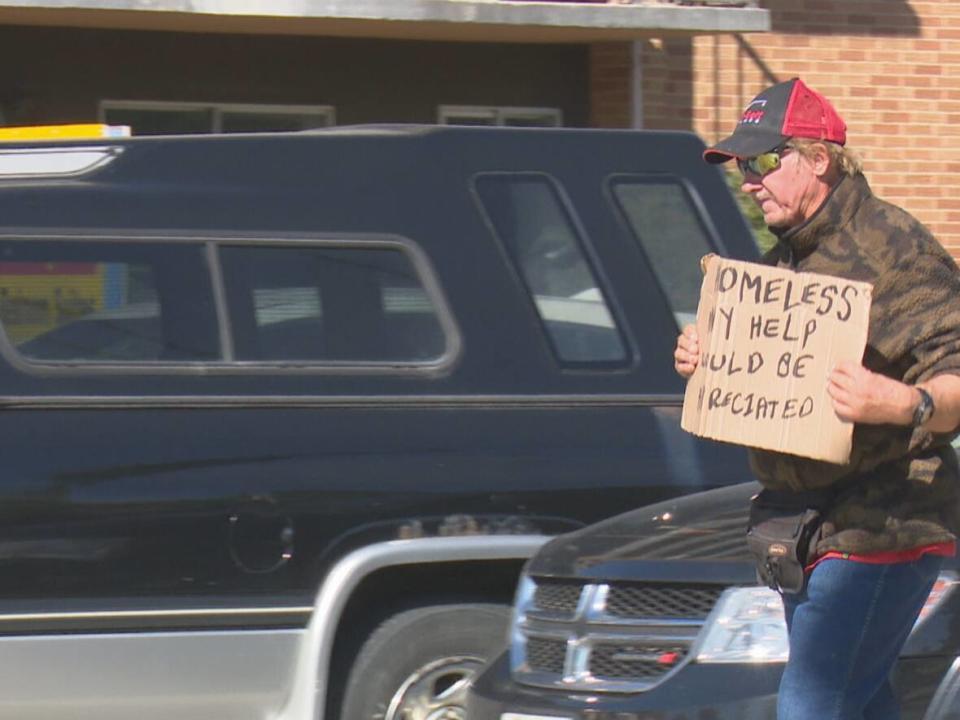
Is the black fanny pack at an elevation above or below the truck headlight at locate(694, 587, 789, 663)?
above

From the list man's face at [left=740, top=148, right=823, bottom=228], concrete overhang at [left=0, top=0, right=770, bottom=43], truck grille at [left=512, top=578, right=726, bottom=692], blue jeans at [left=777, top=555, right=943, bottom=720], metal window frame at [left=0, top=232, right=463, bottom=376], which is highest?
concrete overhang at [left=0, top=0, right=770, bottom=43]

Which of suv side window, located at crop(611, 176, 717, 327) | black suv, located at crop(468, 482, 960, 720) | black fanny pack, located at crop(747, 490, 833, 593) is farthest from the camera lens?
suv side window, located at crop(611, 176, 717, 327)

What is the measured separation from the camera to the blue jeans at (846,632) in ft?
11.8

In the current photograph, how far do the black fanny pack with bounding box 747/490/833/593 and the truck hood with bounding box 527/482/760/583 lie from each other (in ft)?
1.76

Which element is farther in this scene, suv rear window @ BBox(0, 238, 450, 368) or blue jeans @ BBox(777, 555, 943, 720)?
suv rear window @ BBox(0, 238, 450, 368)

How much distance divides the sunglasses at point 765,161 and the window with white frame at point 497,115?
8.69m

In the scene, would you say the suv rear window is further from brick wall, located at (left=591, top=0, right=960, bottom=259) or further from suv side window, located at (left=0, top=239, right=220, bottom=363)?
brick wall, located at (left=591, top=0, right=960, bottom=259)

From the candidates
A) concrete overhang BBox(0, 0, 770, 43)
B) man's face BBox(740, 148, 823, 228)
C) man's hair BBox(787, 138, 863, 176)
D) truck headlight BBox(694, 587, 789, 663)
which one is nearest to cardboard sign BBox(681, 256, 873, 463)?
man's face BBox(740, 148, 823, 228)

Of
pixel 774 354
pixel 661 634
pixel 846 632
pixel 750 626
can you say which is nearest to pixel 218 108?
pixel 661 634

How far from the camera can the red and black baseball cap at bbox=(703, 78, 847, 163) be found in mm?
3721

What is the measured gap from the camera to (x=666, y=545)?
453 cm

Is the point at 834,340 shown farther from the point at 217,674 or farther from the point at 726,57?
the point at 726,57

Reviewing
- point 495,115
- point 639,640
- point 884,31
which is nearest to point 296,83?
point 495,115

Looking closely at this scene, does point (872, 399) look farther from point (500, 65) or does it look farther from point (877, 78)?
point (877, 78)
